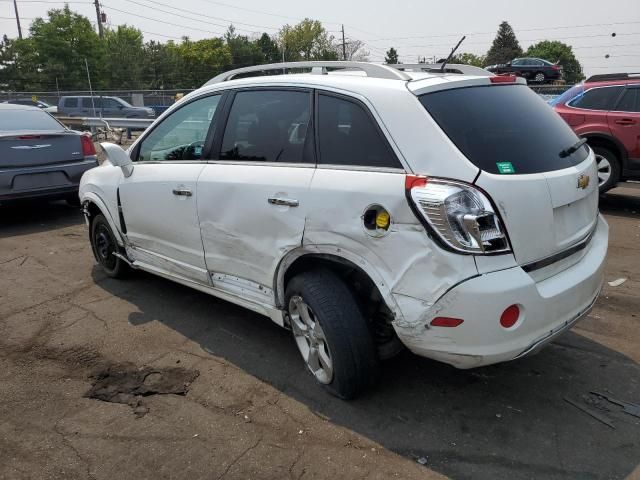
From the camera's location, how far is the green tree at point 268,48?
8488cm

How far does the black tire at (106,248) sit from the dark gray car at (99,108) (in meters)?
19.9

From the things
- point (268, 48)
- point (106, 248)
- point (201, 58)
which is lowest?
point (106, 248)

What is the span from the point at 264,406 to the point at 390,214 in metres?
1.35

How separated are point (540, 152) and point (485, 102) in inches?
15.8

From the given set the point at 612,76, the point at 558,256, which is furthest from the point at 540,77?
the point at 558,256

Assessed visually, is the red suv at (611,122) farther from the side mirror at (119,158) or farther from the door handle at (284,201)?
the side mirror at (119,158)

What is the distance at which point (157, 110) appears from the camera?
25.9m

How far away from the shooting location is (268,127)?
349 cm

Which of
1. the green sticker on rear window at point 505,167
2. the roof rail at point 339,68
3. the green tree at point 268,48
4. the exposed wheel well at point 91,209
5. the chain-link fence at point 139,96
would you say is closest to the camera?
the green sticker on rear window at point 505,167

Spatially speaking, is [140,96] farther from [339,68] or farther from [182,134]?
[339,68]

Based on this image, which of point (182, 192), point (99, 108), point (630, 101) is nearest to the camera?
point (182, 192)

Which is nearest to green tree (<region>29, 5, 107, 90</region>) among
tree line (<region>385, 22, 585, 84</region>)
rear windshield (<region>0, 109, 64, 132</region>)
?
rear windshield (<region>0, 109, 64, 132</region>)

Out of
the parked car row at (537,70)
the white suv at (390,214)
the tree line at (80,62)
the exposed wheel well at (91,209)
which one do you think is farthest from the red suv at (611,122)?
the tree line at (80,62)

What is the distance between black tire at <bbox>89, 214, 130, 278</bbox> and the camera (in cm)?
512
